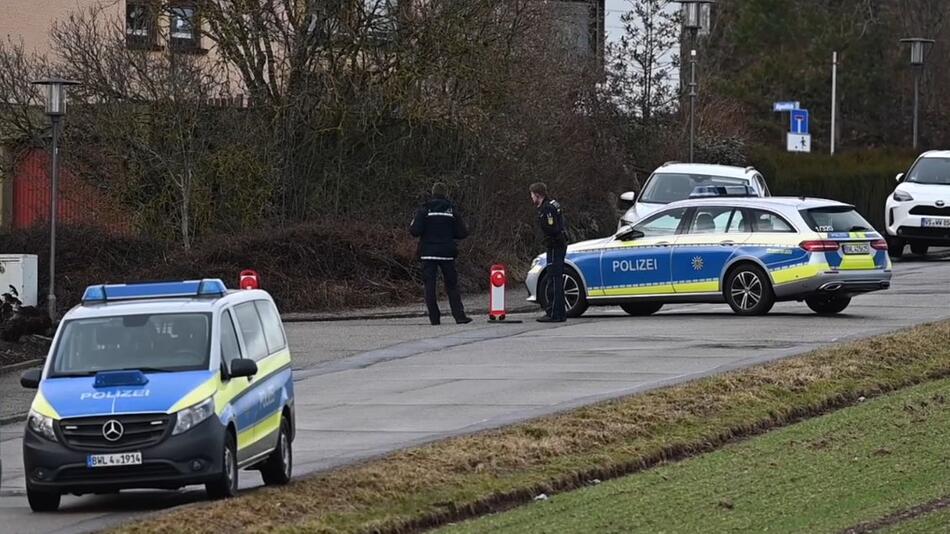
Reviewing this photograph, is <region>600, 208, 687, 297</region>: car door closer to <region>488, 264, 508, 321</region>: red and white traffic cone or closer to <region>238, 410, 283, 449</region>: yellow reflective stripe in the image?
<region>488, 264, 508, 321</region>: red and white traffic cone

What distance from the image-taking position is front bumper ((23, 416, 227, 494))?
1259 cm

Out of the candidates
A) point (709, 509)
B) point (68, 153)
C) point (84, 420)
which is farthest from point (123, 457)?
point (68, 153)

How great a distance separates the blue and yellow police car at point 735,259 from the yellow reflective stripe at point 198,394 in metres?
12.8

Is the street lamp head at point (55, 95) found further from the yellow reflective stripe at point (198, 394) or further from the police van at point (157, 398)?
the yellow reflective stripe at point (198, 394)

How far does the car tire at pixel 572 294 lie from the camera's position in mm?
26453

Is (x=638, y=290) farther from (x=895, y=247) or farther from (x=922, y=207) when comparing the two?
(x=895, y=247)

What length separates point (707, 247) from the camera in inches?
995

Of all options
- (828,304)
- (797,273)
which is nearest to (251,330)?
(797,273)

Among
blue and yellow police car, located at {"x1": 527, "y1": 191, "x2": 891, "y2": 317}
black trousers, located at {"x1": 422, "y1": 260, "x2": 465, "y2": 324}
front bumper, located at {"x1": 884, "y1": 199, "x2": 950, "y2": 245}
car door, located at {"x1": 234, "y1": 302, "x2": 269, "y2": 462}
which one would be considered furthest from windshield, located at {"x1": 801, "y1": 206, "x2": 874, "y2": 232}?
car door, located at {"x1": 234, "y1": 302, "x2": 269, "y2": 462}

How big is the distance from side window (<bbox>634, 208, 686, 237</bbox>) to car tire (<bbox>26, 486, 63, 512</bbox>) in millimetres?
13896

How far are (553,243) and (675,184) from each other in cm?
819

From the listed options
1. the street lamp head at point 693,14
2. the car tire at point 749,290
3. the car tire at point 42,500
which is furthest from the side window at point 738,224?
the car tire at point 42,500

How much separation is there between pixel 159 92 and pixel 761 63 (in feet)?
161

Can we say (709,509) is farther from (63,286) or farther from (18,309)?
(63,286)
